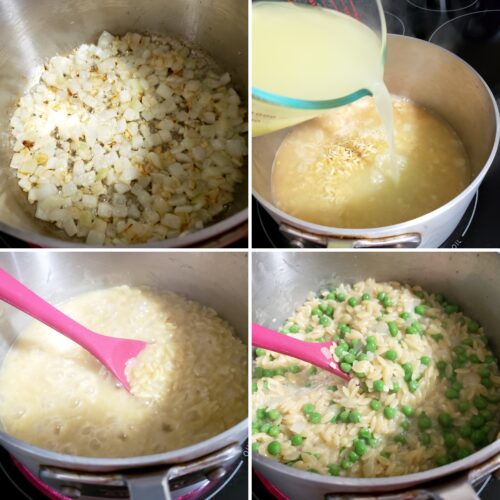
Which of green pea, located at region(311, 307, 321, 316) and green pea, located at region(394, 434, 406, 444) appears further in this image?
green pea, located at region(311, 307, 321, 316)

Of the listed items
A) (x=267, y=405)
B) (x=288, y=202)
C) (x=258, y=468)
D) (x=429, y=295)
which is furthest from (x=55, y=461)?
(x=429, y=295)

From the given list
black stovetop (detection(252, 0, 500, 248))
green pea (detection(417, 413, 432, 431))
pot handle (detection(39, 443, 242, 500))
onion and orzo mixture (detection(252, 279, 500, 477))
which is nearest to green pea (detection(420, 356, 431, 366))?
onion and orzo mixture (detection(252, 279, 500, 477))

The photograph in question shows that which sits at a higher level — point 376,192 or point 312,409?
point 376,192

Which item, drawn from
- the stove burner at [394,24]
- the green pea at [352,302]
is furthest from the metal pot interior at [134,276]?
the stove burner at [394,24]

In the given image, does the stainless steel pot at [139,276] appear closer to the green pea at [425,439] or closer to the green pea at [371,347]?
the green pea at [371,347]

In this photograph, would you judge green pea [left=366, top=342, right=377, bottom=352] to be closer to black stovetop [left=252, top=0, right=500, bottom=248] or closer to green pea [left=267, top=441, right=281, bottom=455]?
green pea [left=267, top=441, right=281, bottom=455]

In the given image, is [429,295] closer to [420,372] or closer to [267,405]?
[420,372]
